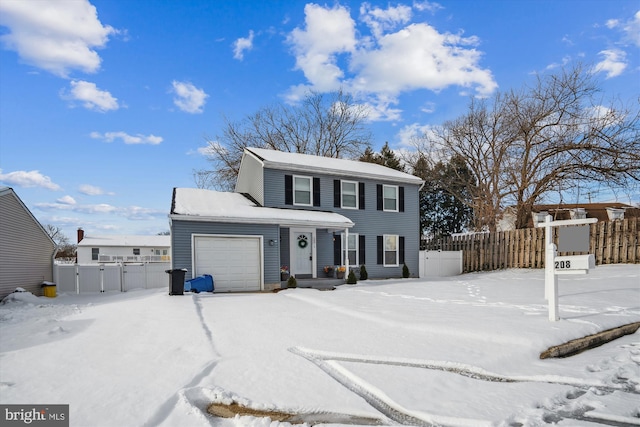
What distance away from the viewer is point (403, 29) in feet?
48.1

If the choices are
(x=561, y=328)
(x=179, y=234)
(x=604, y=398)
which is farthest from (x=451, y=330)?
(x=179, y=234)

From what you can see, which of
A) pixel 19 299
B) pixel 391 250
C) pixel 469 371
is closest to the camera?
pixel 469 371

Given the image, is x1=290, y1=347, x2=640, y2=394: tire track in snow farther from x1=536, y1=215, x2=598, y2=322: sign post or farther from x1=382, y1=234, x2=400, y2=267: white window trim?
x1=382, y1=234, x2=400, y2=267: white window trim

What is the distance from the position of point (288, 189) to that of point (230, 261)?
168 inches

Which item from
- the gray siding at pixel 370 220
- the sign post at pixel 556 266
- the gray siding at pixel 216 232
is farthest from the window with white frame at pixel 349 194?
the sign post at pixel 556 266

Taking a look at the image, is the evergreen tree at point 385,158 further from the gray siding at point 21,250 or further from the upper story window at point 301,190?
the gray siding at point 21,250

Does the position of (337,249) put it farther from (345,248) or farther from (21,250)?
(21,250)

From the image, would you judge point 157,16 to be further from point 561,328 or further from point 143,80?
point 561,328

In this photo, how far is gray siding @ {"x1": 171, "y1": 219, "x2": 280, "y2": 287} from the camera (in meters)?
13.1

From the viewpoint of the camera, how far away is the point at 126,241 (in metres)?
37.0

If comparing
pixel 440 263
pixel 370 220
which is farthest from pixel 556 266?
pixel 440 263

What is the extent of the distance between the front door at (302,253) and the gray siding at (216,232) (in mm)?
1438

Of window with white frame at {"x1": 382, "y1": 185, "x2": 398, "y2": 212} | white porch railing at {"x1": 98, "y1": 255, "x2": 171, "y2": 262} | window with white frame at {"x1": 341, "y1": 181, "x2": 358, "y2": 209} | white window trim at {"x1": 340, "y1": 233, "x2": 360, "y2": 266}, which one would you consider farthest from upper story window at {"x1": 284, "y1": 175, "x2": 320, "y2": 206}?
white porch railing at {"x1": 98, "y1": 255, "x2": 171, "y2": 262}

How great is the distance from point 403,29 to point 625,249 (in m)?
11.7
